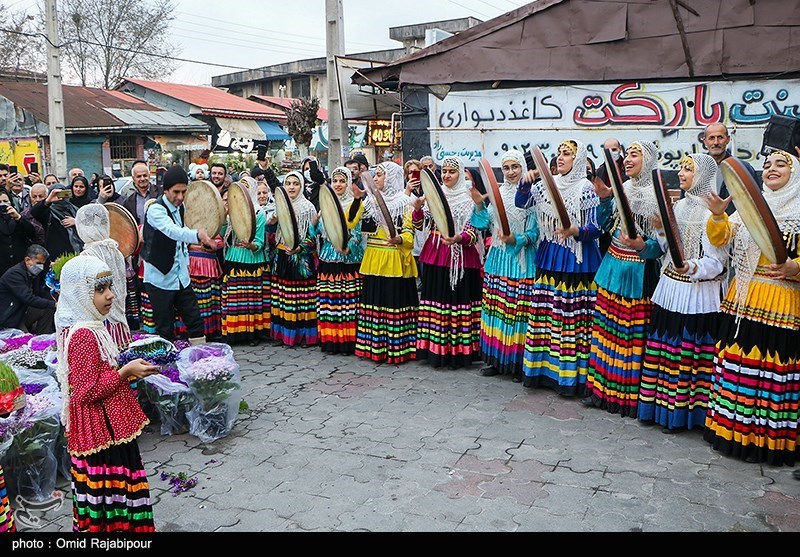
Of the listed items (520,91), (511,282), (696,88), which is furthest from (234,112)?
(511,282)

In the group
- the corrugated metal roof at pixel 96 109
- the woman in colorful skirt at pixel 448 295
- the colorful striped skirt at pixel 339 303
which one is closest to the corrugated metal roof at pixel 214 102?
the corrugated metal roof at pixel 96 109

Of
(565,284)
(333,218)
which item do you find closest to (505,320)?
(565,284)

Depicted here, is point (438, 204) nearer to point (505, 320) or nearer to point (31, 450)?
point (505, 320)

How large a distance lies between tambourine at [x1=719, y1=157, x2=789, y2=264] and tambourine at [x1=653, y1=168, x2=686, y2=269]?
1.36 feet

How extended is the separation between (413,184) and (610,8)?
3875 millimetres

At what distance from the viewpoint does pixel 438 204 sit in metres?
5.97

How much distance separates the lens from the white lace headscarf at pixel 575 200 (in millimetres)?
5453

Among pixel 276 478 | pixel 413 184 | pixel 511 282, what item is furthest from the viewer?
pixel 413 184

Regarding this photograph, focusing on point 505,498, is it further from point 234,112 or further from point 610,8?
point 234,112

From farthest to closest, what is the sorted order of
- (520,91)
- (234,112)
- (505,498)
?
(234,112), (520,91), (505,498)

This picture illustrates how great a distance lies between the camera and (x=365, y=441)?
4957mm

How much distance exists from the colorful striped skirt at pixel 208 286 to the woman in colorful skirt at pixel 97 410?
4.11 m

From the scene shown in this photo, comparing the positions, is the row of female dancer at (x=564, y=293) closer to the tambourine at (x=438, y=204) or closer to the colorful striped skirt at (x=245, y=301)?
the colorful striped skirt at (x=245, y=301)

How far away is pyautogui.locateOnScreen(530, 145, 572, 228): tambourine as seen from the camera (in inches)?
204
